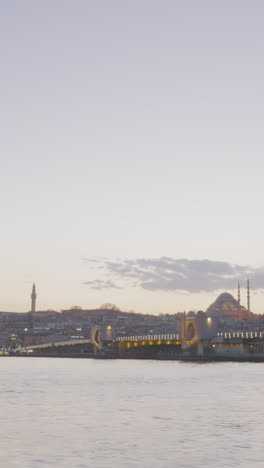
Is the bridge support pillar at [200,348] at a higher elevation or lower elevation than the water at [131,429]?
higher

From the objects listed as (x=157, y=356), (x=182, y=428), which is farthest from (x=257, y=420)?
(x=157, y=356)

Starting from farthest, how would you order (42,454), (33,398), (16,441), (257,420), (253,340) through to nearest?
(253,340) → (33,398) → (257,420) → (16,441) → (42,454)

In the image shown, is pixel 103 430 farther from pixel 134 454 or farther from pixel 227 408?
pixel 227 408

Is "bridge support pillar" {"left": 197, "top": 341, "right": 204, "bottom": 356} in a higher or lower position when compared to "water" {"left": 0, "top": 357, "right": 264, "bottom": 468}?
higher

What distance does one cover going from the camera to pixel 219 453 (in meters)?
29.4

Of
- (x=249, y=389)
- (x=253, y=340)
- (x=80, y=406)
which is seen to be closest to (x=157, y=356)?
(x=253, y=340)

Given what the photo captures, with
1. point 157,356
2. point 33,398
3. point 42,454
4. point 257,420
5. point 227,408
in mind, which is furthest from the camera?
point 157,356

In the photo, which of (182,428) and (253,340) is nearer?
(182,428)

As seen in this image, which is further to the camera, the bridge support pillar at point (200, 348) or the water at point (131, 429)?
the bridge support pillar at point (200, 348)

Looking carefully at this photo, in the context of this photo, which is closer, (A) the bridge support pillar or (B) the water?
(B) the water

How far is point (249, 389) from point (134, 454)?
131 feet

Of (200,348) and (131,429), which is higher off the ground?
(200,348)

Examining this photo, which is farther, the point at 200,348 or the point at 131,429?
the point at 200,348

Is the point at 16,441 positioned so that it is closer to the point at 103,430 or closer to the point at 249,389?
the point at 103,430
